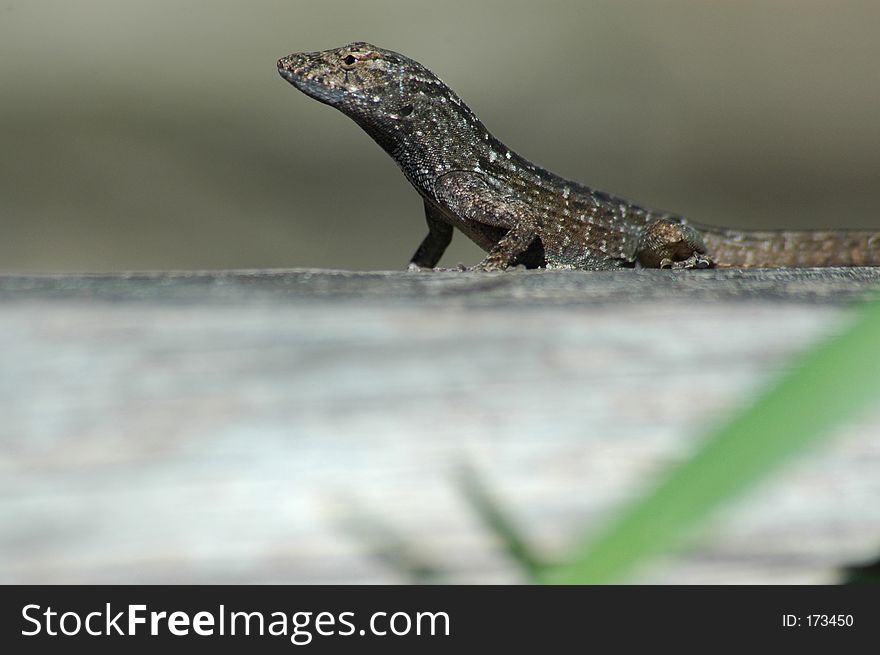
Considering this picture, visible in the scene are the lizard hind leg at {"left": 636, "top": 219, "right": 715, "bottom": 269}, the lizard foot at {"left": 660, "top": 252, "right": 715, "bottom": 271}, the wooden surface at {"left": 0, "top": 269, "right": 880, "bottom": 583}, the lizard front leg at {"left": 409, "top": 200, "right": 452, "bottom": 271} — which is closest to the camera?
the wooden surface at {"left": 0, "top": 269, "right": 880, "bottom": 583}

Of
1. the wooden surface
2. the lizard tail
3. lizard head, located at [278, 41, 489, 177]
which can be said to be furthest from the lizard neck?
the wooden surface

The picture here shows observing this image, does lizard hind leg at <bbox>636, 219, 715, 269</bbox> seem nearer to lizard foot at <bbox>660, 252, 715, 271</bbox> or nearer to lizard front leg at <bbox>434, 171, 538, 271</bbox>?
lizard foot at <bbox>660, 252, 715, 271</bbox>

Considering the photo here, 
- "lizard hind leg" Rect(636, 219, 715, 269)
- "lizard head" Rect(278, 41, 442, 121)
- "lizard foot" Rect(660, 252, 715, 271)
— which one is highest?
"lizard head" Rect(278, 41, 442, 121)

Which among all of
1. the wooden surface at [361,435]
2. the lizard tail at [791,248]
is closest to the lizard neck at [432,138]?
the lizard tail at [791,248]

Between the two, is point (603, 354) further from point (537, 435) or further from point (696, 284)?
point (696, 284)

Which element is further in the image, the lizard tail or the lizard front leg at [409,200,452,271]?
the lizard front leg at [409,200,452,271]

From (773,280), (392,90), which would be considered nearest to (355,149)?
(392,90)

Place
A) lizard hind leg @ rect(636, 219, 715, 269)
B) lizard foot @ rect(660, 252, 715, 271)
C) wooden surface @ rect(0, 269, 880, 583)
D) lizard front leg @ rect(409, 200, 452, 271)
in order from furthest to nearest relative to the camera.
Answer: lizard front leg @ rect(409, 200, 452, 271)
lizard hind leg @ rect(636, 219, 715, 269)
lizard foot @ rect(660, 252, 715, 271)
wooden surface @ rect(0, 269, 880, 583)
